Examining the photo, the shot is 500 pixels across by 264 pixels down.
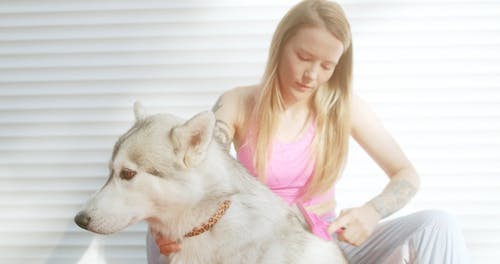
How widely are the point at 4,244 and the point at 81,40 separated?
1.40 metres

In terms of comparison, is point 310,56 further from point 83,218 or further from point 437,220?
point 83,218

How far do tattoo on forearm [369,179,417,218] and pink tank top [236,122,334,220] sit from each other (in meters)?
0.33

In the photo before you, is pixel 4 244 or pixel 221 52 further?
pixel 4 244

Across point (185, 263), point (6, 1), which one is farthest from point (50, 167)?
point (185, 263)

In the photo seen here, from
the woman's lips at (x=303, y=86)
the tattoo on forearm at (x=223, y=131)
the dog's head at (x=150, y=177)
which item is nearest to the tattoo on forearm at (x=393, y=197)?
the woman's lips at (x=303, y=86)

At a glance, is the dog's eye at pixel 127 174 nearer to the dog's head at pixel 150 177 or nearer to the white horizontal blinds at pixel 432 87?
the dog's head at pixel 150 177

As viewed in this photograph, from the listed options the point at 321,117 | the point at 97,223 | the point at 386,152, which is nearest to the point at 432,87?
the point at 386,152

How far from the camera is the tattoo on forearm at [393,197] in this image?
6.40ft

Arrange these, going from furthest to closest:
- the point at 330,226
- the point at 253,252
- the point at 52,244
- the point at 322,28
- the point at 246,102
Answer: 1. the point at 52,244
2. the point at 246,102
3. the point at 322,28
4. the point at 330,226
5. the point at 253,252

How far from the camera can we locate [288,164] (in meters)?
2.18

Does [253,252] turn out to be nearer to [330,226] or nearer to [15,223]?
[330,226]

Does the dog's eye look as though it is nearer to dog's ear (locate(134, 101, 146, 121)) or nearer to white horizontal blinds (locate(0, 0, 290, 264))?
dog's ear (locate(134, 101, 146, 121))

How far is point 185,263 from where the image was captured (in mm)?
1629

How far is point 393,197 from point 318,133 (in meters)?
0.41
